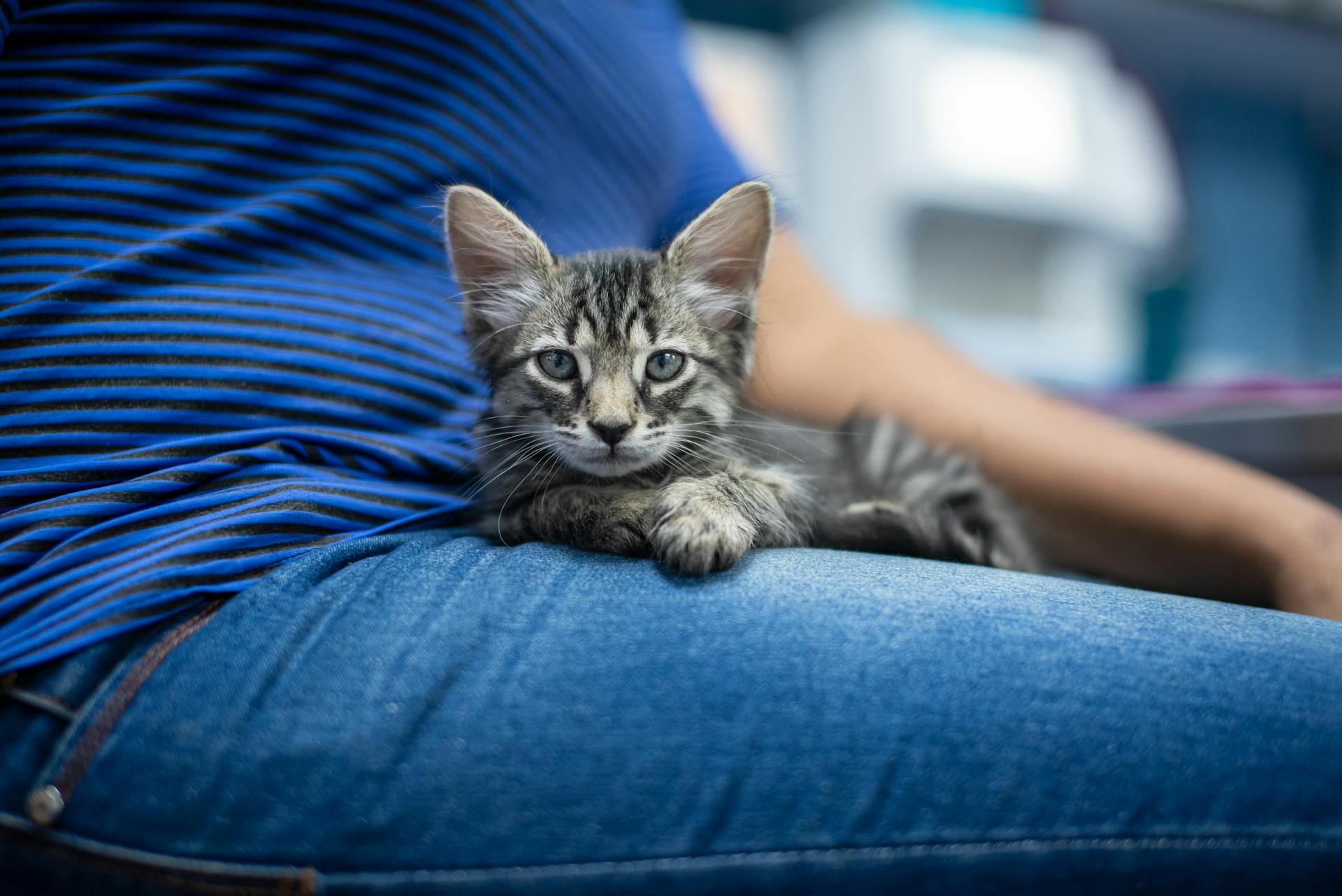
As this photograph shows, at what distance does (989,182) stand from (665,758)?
3432mm

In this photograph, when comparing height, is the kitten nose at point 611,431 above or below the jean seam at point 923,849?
above

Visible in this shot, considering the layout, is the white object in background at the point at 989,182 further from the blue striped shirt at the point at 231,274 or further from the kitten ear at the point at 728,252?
the blue striped shirt at the point at 231,274

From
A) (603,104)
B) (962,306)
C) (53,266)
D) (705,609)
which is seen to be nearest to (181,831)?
(705,609)

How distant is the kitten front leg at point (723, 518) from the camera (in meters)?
0.79

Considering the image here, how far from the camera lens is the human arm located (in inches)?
41.6

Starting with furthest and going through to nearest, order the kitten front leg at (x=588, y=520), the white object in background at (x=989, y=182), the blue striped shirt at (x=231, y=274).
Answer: the white object in background at (x=989, y=182) → the kitten front leg at (x=588, y=520) → the blue striped shirt at (x=231, y=274)

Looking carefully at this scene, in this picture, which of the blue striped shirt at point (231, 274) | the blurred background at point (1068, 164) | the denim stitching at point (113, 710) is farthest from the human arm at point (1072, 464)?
the blurred background at point (1068, 164)

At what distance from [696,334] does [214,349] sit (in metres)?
0.55

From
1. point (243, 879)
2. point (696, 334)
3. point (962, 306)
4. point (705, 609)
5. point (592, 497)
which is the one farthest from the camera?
point (962, 306)

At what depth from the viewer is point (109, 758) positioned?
61 centimetres

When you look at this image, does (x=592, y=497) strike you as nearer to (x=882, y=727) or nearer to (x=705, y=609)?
(x=705, y=609)

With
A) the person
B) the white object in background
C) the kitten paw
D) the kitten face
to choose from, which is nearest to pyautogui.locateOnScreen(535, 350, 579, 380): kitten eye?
the kitten face

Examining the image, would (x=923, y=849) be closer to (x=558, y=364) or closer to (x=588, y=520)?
(x=588, y=520)

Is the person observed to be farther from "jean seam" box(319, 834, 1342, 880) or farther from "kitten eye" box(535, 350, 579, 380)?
"kitten eye" box(535, 350, 579, 380)
